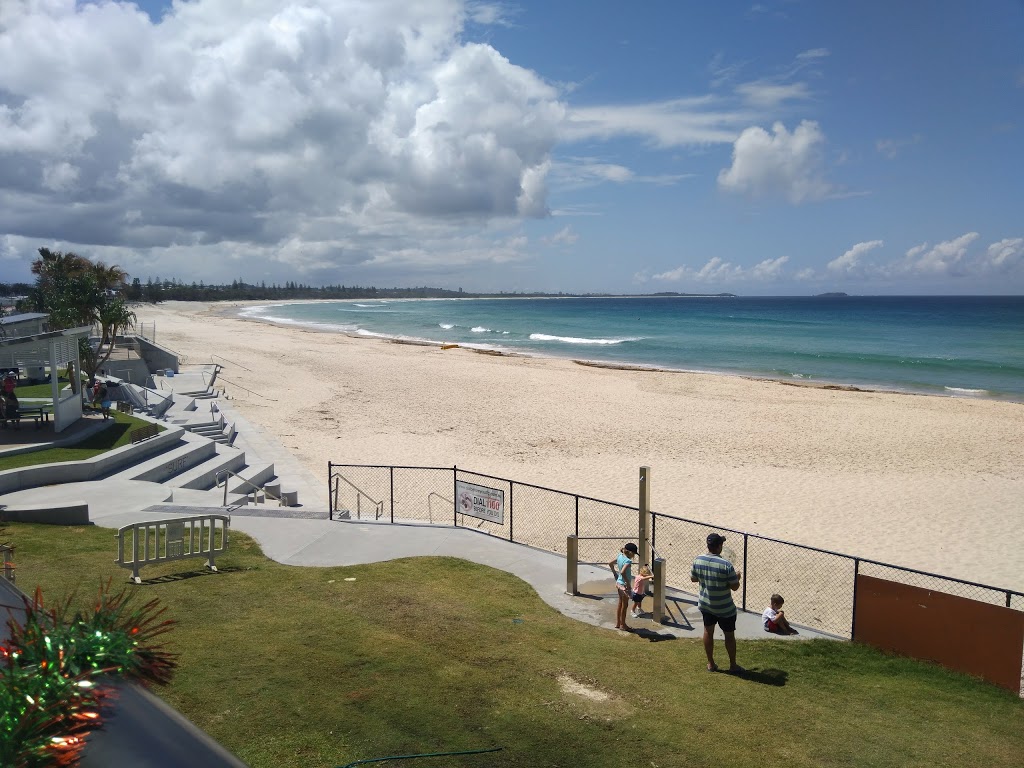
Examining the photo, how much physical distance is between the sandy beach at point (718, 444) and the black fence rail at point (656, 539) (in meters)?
0.94

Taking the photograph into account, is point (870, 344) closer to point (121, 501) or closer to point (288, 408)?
point (288, 408)

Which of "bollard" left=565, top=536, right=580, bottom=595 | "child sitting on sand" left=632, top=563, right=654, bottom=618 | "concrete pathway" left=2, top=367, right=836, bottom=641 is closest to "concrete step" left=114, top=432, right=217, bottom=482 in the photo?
"concrete pathway" left=2, top=367, right=836, bottom=641

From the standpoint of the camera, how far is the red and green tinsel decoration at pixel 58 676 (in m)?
2.13

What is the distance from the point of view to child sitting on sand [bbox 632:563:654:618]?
385 inches

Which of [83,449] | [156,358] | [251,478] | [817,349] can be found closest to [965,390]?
[817,349]

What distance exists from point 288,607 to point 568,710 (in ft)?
13.4

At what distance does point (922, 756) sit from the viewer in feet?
21.1

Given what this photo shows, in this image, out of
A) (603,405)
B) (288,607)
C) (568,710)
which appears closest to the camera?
(568,710)

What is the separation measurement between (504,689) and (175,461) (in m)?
12.1

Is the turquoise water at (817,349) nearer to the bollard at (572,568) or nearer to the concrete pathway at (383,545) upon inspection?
the concrete pathway at (383,545)

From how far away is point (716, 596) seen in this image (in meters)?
8.07

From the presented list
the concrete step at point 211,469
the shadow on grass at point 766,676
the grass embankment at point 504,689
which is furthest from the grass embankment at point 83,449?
the shadow on grass at point 766,676

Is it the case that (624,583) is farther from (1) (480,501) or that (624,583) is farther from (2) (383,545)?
(2) (383,545)

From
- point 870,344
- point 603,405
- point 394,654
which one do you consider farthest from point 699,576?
point 870,344
